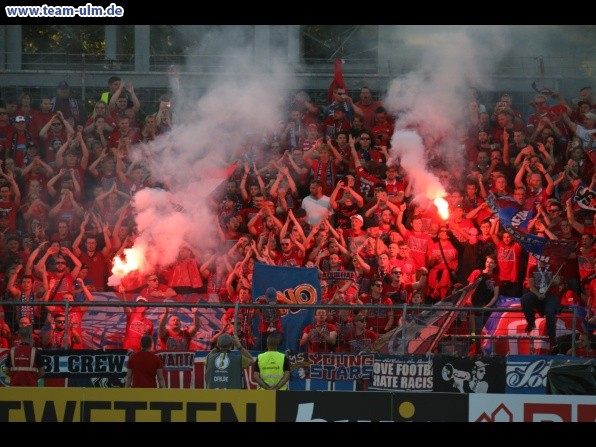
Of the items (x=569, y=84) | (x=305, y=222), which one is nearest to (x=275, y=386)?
(x=305, y=222)

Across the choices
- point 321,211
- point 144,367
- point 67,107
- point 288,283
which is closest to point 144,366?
point 144,367

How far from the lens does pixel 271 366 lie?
11219 mm

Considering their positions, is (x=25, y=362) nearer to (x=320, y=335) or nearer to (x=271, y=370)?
(x=271, y=370)

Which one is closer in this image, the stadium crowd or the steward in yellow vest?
the steward in yellow vest

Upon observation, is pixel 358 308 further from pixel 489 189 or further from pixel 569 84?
pixel 569 84

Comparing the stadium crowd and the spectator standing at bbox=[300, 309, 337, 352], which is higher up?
the stadium crowd

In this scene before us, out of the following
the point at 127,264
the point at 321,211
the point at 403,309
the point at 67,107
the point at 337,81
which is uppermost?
the point at 337,81

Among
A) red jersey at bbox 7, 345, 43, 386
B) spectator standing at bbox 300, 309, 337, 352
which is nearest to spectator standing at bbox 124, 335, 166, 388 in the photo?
red jersey at bbox 7, 345, 43, 386

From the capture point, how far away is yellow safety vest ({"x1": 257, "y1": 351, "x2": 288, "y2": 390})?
1120 centimetres

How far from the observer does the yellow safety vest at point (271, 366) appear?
36.7 ft

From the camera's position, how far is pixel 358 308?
12141 mm

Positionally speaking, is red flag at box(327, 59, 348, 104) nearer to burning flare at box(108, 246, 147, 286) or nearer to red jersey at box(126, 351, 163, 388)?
burning flare at box(108, 246, 147, 286)
